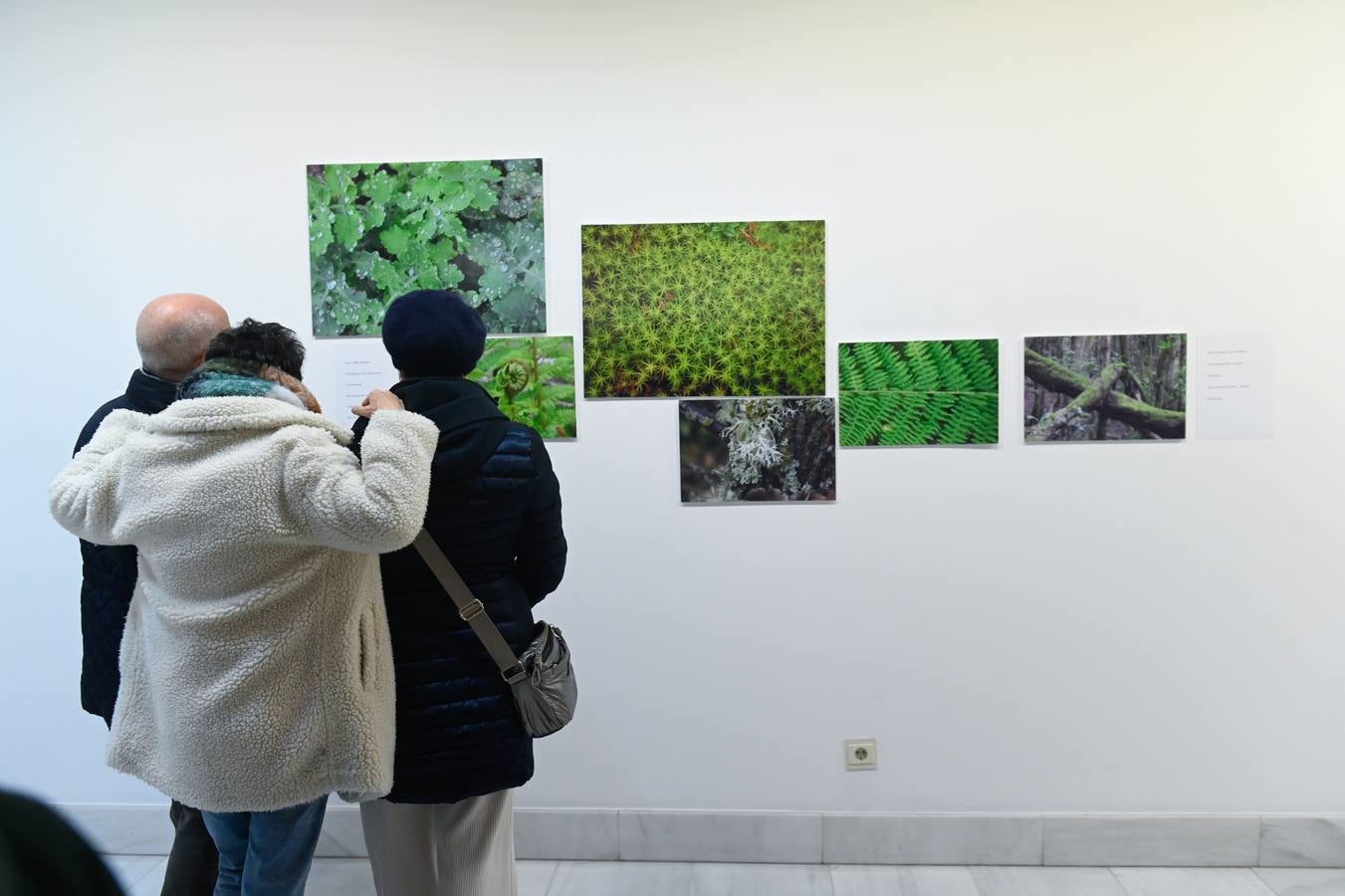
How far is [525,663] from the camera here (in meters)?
1.76

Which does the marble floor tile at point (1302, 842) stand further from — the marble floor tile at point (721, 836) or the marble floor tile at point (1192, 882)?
the marble floor tile at point (721, 836)

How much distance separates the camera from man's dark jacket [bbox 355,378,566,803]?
1673 mm

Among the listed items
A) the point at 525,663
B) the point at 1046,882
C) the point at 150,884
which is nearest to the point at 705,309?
the point at 525,663

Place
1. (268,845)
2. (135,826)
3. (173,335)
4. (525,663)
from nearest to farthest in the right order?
1. (268,845)
2. (525,663)
3. (173,335)
4. (135,826)

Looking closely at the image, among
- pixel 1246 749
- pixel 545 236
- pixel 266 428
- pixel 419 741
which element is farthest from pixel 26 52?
pixel 1246 749

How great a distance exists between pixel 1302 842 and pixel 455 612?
2.56 metres

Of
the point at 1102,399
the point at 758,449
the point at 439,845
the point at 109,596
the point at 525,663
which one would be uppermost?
the point at 1102,399

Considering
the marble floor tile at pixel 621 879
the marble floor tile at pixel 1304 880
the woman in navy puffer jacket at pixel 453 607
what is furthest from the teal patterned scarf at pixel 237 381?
the marble floor tile at pixel 1304 880

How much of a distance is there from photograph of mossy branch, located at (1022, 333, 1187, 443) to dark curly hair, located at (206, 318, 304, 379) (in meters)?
1.98

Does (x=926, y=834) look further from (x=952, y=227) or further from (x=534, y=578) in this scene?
(x=952, y=227)

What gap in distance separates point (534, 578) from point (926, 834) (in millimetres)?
1570

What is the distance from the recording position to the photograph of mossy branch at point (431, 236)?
263 centimetres

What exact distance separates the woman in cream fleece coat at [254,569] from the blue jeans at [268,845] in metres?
0.12

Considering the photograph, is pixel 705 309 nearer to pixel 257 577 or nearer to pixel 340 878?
pixel 257 577
